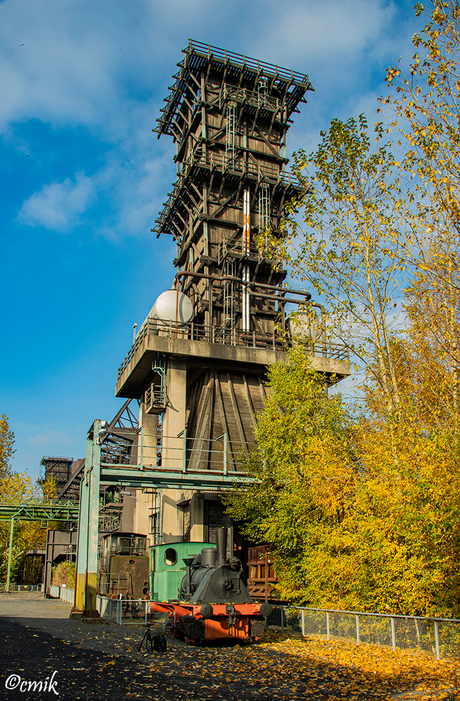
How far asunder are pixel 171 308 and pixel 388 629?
1984 cm

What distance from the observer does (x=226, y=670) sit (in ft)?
34.5

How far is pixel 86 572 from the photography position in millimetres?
18391

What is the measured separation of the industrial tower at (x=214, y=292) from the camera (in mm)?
25750

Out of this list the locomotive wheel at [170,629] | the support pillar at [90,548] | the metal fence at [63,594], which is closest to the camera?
the locomotive wheel at [170,629]

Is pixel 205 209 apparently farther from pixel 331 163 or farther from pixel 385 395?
pixel 385 395

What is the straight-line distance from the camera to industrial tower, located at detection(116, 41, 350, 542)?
25.8 meters

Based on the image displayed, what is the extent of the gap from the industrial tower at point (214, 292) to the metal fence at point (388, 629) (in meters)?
9.43

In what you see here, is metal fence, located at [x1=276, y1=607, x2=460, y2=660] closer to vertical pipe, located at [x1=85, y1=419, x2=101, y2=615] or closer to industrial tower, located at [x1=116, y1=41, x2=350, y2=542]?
vertical pipe, located at [x1=85, y1=419, x2=101, y2=615]

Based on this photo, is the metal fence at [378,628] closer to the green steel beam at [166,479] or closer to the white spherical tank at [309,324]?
the green steel beam at [166,479]

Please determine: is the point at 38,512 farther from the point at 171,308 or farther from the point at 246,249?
the point at 246,249

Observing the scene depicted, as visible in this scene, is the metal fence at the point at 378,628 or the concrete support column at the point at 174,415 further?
the concrete support column at the point at 174,415

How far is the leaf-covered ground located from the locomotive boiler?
412 mm

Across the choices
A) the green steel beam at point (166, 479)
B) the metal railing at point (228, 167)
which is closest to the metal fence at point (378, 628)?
the green steel beam at point (166, 479)

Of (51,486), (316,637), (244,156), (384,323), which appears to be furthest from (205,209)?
(51,486)
